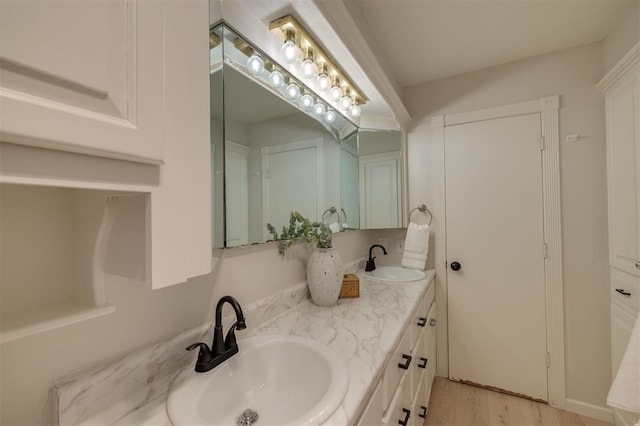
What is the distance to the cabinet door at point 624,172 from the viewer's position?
134 cm

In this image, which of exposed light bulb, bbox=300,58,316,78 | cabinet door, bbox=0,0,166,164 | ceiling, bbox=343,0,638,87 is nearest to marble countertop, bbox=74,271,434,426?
cabinet door, bbox=0,0,166,164

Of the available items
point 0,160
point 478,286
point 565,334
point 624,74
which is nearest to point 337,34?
point 0,160

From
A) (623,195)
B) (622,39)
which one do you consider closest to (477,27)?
(622,39)

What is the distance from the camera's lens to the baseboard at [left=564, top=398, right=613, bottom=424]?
1624 mm

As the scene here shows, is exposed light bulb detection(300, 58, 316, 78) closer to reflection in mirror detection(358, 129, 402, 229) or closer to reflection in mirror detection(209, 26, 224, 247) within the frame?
reflection in mirror detection(209, 26, 224, 247)

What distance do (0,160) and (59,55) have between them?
0.15 m

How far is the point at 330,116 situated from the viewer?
5.29 feet

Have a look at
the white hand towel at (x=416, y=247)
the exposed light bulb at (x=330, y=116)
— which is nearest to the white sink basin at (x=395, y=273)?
the white hand towel at (x=416, y=247)

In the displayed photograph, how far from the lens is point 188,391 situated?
2.11 ft

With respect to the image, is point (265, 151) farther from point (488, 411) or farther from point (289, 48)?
point (488, 411)

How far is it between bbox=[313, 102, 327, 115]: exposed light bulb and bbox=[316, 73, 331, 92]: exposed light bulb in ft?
0.26

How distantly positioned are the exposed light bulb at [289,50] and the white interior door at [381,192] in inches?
42.8

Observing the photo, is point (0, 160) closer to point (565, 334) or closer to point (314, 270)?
point (314, 270)

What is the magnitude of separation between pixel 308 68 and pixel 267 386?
4.30 feet
